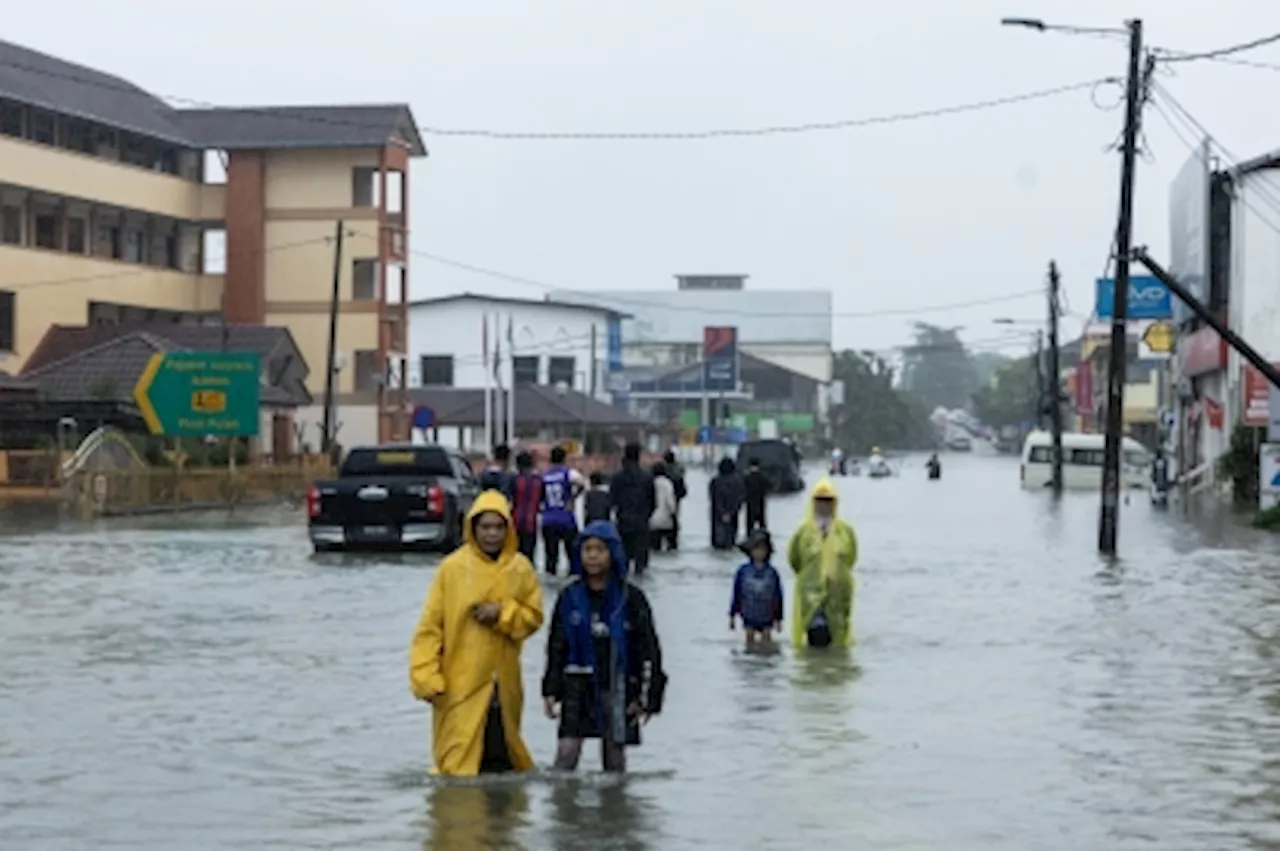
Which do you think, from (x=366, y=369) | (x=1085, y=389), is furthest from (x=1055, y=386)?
(x=1085, y=389)

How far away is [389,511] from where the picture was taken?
3650 cm

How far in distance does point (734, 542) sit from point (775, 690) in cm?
2187

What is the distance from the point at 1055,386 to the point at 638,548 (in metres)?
57.9

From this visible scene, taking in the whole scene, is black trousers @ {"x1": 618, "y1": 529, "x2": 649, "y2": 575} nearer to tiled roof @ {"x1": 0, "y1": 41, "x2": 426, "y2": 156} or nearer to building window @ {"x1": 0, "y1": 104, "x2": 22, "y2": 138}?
building window @ {"x1": 0, "y1": 104, "x2": 22, "y2": 138}

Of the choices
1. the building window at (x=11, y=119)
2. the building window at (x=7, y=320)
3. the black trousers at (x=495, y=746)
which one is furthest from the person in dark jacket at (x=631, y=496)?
the building window at (x=11, y=119)

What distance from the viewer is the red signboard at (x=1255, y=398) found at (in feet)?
208

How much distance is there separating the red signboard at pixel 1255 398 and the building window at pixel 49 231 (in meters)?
39.2

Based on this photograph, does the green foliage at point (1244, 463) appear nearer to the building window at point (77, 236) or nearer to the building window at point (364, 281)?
the building window at point (364, 281)

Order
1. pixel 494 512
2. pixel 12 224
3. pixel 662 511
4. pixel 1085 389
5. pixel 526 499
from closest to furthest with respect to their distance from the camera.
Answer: pixel 494 512 < pixel 526 499 < pixel 662 511 < pixel 12 224 < pixel 1085 389

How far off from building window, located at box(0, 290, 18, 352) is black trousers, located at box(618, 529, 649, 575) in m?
53.8

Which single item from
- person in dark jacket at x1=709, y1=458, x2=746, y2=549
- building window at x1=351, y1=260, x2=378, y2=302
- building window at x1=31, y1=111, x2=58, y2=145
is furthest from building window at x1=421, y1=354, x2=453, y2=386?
person in dark jacket at x1=709, y1=458, x2=746, y2=549

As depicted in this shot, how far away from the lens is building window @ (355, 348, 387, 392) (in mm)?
93562

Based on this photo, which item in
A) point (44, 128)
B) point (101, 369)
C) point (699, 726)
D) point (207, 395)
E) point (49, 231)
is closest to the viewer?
point (699, 726)

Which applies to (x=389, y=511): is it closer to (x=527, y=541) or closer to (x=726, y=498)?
(x=726, y=498)
